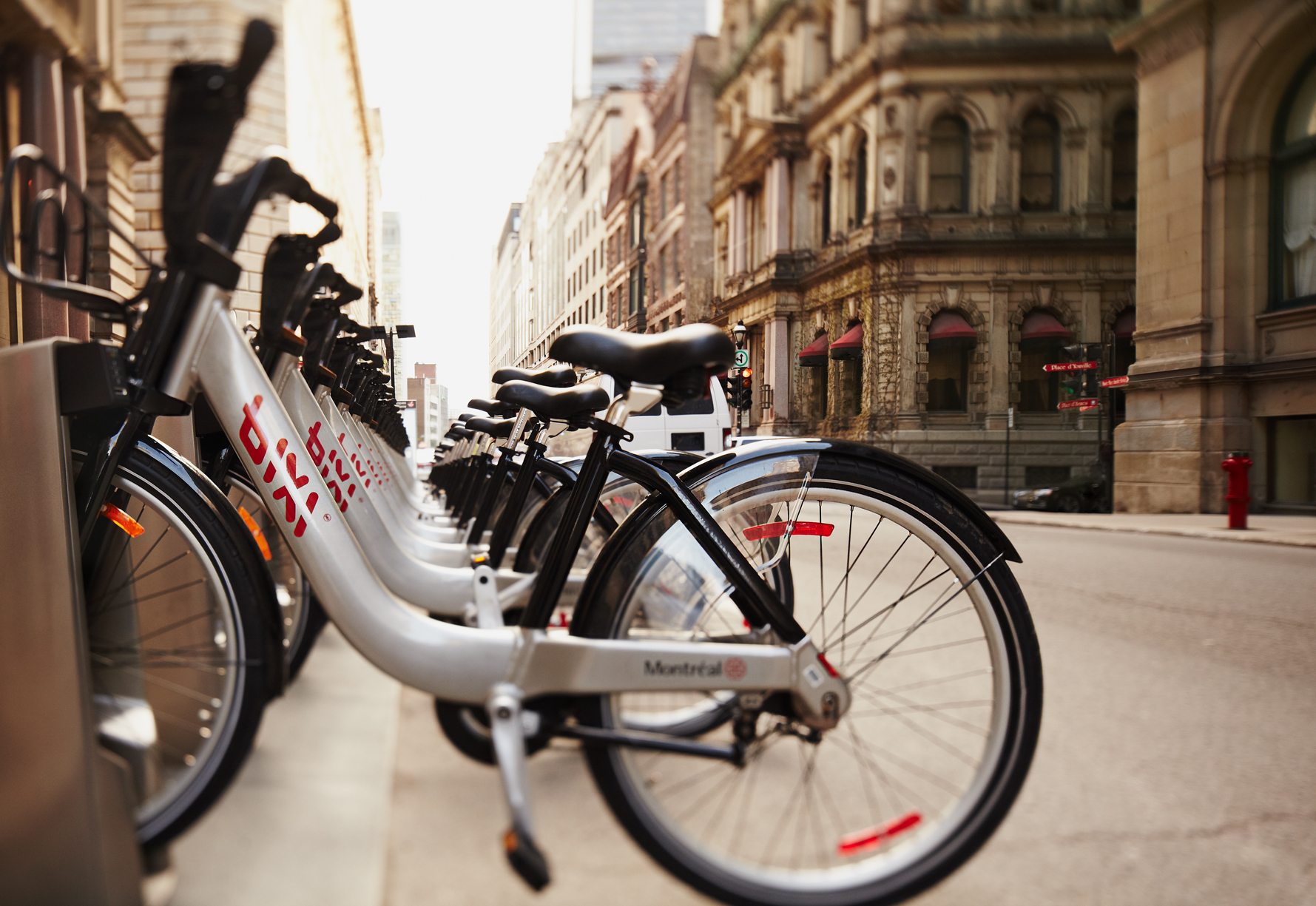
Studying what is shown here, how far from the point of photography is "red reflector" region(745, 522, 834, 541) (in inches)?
75.5

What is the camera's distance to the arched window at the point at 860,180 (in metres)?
26.2

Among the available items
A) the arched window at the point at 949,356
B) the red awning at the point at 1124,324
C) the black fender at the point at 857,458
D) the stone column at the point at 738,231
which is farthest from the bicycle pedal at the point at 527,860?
the red awning at the point at 1124,324

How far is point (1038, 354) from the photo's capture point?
23.4 m

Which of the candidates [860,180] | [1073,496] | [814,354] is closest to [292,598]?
[1073,496]

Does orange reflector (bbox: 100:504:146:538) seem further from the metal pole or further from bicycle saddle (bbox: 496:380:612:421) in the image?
the metal pole

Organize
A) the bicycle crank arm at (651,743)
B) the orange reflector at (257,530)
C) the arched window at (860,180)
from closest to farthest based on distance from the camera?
1. the bicycle crank arm at (651,743)
2. the orange reflector at (257,530)
3. the arched window at (860,180)

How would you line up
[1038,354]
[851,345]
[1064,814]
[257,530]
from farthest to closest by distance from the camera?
[851,345] → [1038,354] → [257,530] → [1064,814]

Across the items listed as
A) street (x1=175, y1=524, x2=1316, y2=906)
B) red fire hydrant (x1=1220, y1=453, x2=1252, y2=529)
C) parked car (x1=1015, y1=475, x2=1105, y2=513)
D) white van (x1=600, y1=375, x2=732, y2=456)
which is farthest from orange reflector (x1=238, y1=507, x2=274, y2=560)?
parked car (x1=1015, y1=475, x2=1105, y2=513)

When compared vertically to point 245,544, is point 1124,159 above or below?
above

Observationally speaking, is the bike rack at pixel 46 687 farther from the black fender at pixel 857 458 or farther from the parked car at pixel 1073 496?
the parked car at pixel 1073 496

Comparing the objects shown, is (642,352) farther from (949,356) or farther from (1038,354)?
(1038,354)

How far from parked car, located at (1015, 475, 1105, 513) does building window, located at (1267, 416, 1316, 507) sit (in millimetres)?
3406

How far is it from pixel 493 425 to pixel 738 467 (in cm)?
236

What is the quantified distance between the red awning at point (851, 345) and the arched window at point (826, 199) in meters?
4.02
